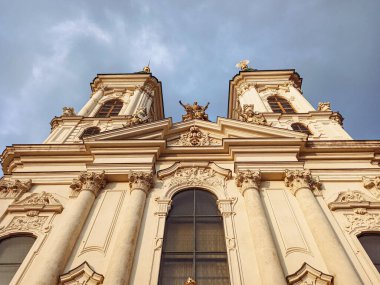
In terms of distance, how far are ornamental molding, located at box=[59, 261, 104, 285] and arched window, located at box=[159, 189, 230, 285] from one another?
5.42 feet

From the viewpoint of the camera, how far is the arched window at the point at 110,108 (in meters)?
20.7

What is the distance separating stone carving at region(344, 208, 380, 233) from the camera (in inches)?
428

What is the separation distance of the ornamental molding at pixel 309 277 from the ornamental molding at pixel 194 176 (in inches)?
167

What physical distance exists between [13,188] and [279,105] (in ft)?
49.0

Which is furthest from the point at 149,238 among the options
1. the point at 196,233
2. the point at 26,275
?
the point at 26,275

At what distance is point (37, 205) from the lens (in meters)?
12.0

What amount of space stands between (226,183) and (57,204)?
590 centimetres

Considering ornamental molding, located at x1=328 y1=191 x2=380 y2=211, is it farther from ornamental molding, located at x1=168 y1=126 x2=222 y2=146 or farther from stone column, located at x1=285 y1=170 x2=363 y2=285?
ornamental molding, located at x1=168 y1=126 x2=222 y2=146

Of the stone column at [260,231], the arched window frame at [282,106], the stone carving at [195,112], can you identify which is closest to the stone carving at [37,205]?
the stone column at [260,231]

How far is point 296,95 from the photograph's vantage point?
874 inches

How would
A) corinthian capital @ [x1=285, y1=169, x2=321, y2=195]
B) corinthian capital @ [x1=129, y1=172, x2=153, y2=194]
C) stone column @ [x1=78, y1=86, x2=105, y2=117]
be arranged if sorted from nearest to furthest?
corinthian capital @ [x1=285, y1=169, x2=321, y2=195]
corinthian capital @ [x1=129, y1=172, x2=153, y2=194]
stone column @ [x1=78, y1=86, x2=105, y2=117]

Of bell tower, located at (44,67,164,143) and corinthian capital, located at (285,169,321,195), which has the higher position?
bell tower, located at (44,67,164,143)

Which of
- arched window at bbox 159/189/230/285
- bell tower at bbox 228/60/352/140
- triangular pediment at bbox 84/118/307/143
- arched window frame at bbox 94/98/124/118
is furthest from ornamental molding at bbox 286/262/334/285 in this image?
arched window frame at bbox 94/98/124/118

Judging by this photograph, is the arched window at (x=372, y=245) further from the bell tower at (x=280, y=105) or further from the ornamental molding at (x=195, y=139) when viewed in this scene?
the ornamental molding at (x=195, y=139)
